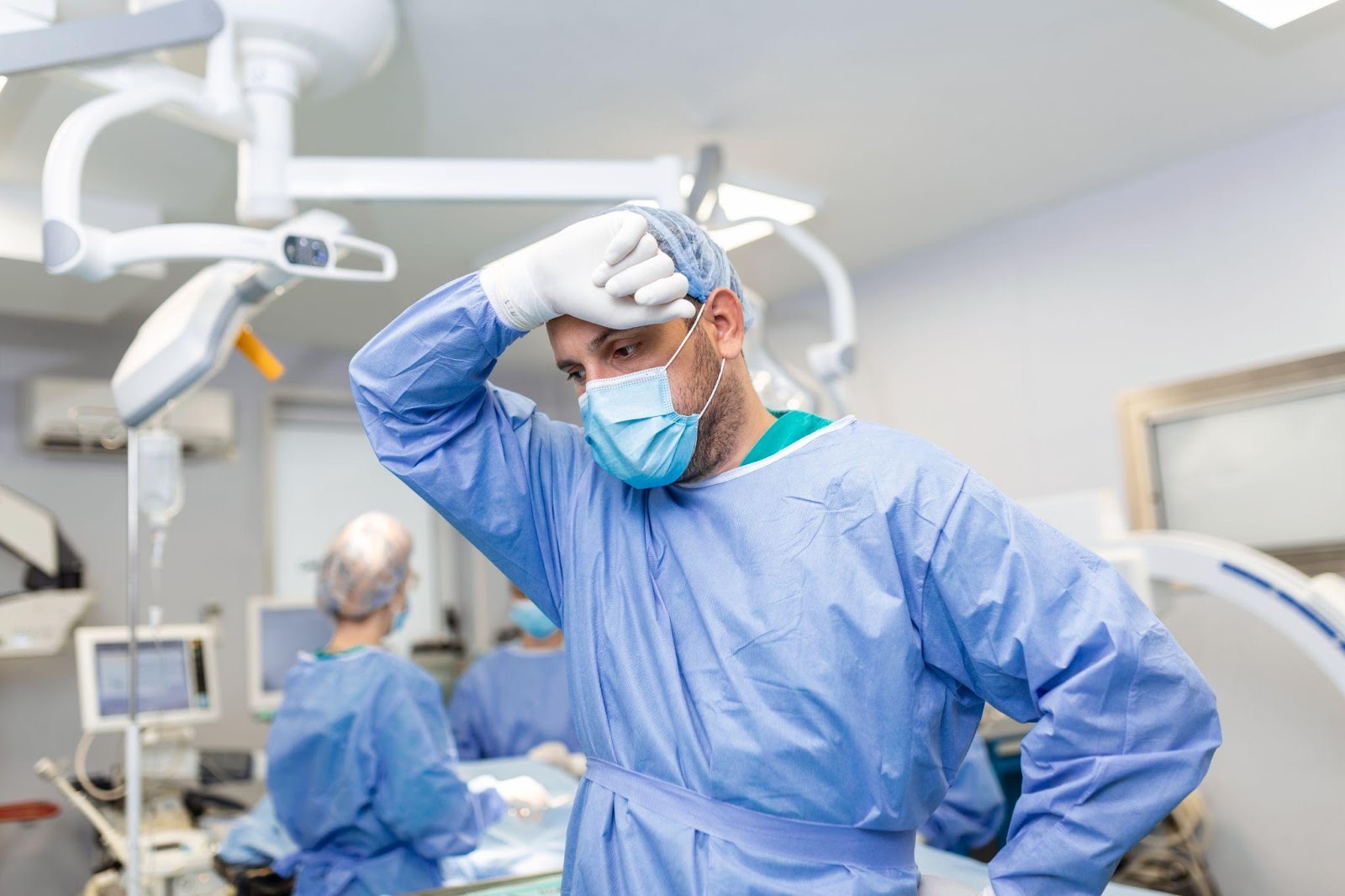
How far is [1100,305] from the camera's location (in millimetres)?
3586

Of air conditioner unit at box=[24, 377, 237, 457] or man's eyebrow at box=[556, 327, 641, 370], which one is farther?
air conditioner unit at box=[24, 377, 237, 457]

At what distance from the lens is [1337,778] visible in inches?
118

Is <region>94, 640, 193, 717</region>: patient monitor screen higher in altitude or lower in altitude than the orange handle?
lower

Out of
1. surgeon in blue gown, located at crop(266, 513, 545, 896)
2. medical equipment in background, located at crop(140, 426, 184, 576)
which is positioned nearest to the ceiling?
medical equipment in background, located at crop(140, 426, 184, 576)

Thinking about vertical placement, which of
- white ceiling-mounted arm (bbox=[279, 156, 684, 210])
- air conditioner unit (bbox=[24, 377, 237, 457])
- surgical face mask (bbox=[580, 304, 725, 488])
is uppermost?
white ceiling-mounted arm (bbox=[279, 156, 684, 210])

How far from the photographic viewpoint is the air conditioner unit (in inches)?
162

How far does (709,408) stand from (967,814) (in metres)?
1.47

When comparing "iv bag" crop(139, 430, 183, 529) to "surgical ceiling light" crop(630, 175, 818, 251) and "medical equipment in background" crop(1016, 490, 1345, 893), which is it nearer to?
"surgical ceiling light" crop(630, 175, 818, 251)

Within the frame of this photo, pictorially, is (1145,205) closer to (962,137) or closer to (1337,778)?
(962,137)

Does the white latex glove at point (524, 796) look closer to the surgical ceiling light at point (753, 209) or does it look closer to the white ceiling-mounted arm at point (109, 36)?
the white ceiling-mounted arm at point (109, 36)

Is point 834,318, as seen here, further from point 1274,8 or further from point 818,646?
point 818,646

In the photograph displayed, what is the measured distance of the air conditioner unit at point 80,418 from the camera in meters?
4.11

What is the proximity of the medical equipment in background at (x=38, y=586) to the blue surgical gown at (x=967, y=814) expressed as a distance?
3.01 metres

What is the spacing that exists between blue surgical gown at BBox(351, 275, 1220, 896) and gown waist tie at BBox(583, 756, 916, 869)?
0.4 inches
